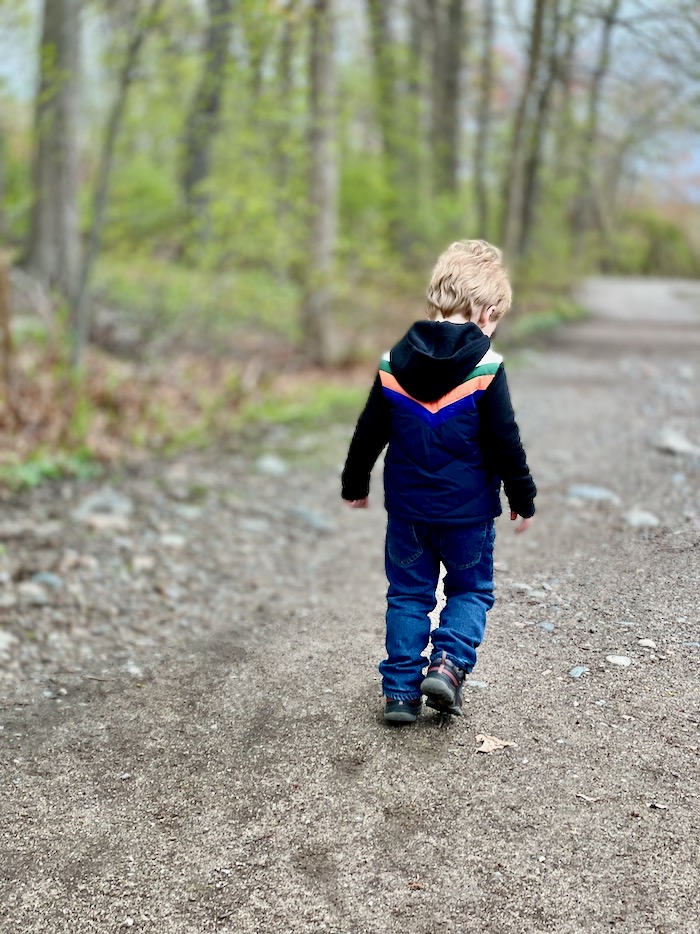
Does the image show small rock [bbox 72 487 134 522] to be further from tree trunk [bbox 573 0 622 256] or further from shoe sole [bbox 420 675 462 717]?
tree trunk [bbox 573 0 622 256]

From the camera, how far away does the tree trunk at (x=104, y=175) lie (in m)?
7.86

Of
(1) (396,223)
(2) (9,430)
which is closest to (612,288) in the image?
(1) (396,223)

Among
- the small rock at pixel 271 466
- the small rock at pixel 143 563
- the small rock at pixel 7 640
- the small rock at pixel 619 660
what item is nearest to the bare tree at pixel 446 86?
the small rock at pixel 271 466

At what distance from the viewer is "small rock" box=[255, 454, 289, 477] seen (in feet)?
26.2

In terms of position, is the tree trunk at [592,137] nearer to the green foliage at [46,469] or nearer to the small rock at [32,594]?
the green foliage at [46,469]

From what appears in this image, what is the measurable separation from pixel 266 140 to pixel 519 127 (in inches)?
202

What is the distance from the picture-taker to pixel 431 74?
20438 millimetres

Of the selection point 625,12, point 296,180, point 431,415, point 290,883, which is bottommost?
point 290,883

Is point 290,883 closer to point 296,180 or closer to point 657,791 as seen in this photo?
point 657,791

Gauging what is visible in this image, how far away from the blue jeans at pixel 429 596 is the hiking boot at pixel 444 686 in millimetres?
44

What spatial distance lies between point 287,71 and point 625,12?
399 cm

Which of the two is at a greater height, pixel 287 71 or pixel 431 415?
pixel 287 71

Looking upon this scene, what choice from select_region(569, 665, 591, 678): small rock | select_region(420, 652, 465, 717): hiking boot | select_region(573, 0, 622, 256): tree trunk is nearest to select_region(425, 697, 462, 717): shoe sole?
select_region(420, 652, 465, 717): hiking boot

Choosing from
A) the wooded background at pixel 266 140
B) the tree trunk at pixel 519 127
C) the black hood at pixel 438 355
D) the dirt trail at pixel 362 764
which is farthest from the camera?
the tree trunk at pixel 519 127
